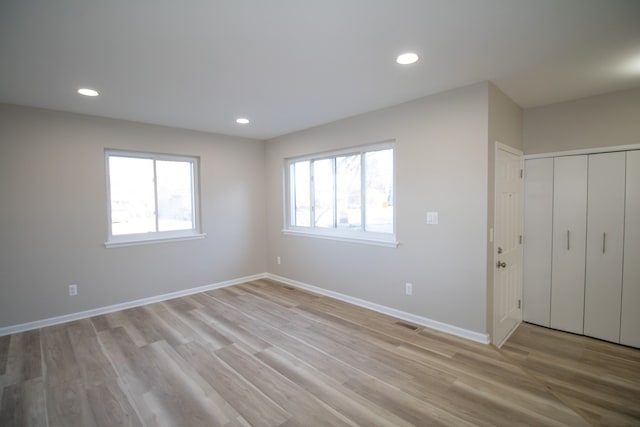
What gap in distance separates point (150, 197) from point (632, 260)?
19.2 ft

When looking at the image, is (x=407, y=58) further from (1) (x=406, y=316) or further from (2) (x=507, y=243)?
(1) (x=406, y=316)

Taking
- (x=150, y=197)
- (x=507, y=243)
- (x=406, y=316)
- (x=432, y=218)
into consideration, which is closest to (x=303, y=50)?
(x=432, y=218)

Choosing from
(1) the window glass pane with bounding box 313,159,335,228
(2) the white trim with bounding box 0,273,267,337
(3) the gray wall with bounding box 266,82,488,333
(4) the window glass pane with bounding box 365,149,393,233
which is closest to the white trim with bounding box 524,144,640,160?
(3) the gray wall with bounding box 266,82,488,333

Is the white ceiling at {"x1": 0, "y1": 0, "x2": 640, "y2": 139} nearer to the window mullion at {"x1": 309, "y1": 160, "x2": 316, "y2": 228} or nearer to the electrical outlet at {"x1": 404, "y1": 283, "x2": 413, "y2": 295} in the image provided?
the window mullion at {"x1": 309, "y1": 160, "x2": 316, "y2": 228}

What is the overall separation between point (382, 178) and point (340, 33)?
6.94 feet

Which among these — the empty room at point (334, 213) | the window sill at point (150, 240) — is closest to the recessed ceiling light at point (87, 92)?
the empty room at point (334, 213)

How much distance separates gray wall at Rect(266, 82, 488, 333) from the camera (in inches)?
115

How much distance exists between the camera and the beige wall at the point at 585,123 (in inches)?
116

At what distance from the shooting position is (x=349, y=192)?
427 cm

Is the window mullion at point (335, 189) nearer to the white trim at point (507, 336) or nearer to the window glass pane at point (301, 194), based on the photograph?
the window glass pane at point (301, 194)

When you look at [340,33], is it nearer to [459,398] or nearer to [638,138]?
[459,398]

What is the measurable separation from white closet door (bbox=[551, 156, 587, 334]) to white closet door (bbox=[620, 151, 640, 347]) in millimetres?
320

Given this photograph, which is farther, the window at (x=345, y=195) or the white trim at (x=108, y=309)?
the window at (x=345, y=195)

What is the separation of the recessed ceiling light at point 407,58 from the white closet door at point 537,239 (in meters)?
2.20
